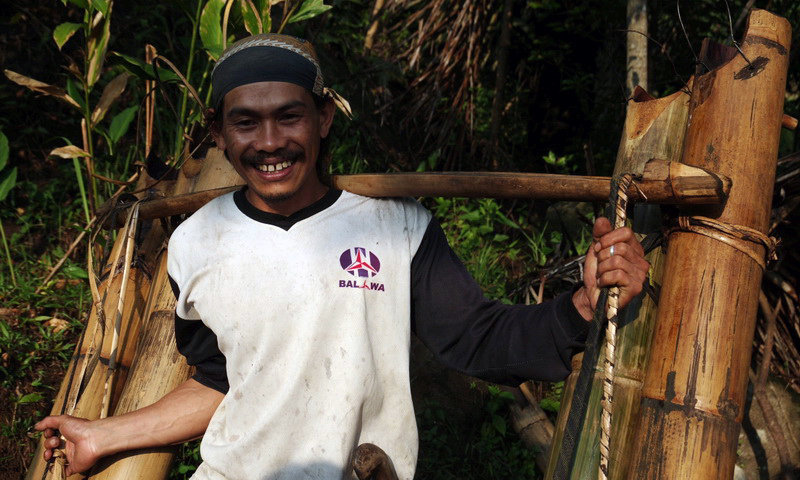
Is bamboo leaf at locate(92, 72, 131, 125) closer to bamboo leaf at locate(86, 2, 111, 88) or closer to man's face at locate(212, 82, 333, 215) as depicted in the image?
bamboo leaf at locate(86, 2, 111, 88)

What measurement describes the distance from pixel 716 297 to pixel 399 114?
3.70 metres

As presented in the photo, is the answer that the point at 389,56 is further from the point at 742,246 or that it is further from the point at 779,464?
the point at 742,246

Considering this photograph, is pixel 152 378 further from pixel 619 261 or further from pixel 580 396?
pixel 619 261

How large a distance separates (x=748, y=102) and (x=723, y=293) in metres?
0.47

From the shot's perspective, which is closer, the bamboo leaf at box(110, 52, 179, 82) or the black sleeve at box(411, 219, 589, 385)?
the black sleeve at box(411, 219, 589, 385)

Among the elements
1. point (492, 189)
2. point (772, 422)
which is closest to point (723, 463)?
point (492, 189)

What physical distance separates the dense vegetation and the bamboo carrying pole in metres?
1.76

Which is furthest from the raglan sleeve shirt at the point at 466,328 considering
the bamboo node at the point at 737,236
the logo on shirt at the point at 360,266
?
the bamboo node at the point at 737,236

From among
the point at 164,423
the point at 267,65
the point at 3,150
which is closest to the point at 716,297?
the point at 267,65

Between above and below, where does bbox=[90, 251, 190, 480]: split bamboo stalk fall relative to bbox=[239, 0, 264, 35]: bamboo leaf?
below

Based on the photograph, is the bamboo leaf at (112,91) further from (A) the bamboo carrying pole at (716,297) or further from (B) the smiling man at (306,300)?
(A) the bamboo carrying pole at (716,297)

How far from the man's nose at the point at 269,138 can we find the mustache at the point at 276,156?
2 cm

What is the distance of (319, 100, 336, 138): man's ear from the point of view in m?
2.21

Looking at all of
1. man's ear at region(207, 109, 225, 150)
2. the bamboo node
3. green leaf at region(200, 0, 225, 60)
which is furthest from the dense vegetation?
the bamboo node
